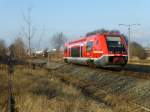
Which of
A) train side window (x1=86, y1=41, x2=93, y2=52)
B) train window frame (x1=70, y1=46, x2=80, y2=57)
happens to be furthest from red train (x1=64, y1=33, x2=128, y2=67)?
train window frame (x1=70, y1=46, x2=80, y2=57)

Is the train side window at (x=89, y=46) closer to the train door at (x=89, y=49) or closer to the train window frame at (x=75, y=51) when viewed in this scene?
the train door at (x=89, y=49)

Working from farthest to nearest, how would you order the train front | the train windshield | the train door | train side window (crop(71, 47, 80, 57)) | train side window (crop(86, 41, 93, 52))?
A: train side window (crop(71, 47, 80, 57)) < train side window (crop(86, 41, 93, 52)) < the train door < the train windshield < the train front

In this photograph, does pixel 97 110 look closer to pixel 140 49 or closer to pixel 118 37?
pixel 118 37

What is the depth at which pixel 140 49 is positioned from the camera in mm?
82250

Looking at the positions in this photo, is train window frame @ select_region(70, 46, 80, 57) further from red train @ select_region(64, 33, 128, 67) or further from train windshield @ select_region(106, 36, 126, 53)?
train windshield @ select_region(106, 36, 126, 53)

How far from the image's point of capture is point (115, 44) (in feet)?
90.5

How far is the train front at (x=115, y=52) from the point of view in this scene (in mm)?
26750

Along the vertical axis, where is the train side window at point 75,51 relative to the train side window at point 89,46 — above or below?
below

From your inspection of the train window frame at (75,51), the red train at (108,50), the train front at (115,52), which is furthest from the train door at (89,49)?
the train window frame at (75,51)

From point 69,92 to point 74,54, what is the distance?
72.4 feet

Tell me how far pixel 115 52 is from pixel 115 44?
892 mm

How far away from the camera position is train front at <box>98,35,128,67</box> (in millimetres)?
26750

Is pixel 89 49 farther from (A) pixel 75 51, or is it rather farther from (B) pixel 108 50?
(A) pixel 75 51

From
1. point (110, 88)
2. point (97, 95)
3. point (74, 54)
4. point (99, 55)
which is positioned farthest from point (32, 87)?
point (74, 54)
